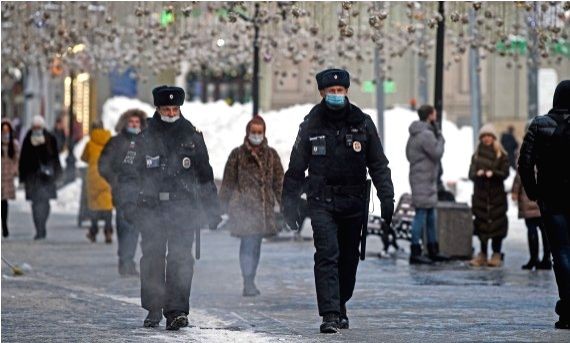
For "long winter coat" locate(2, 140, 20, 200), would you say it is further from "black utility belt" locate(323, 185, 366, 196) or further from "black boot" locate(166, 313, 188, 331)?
"black utility belt" locate(323, 185, 366, 196)

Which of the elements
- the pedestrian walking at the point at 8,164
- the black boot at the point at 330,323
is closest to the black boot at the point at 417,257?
the pedestrian walking at the point at 8,164

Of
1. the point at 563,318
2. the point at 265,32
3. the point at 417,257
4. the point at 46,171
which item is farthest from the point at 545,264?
the point at 265,32

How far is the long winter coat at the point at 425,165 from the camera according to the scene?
22406 mm

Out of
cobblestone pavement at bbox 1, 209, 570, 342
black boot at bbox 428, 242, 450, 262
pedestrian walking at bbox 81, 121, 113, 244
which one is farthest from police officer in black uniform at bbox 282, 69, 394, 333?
pedestrian walking at bbox 81, 121, 113, 244

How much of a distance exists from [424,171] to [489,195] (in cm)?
74

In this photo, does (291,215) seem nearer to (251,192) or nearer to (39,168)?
(251,192)

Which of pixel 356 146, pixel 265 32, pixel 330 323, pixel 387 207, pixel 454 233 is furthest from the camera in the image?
pixel 265 32

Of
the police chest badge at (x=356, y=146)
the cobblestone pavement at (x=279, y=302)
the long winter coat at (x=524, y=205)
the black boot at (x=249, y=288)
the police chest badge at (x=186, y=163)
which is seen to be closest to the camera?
the cobblestone pavement at (x=279, y=302)

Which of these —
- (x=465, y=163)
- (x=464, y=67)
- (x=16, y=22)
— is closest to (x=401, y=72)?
(x=464, y=67)

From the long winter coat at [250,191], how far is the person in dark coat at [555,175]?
13.1 feet

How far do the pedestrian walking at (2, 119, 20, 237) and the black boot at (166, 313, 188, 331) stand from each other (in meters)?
12.6

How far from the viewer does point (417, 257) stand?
22.6 metres

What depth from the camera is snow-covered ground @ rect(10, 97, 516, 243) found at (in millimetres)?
34750

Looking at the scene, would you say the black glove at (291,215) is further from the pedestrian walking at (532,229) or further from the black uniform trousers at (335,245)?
the pedestrian walking at (532,229)
